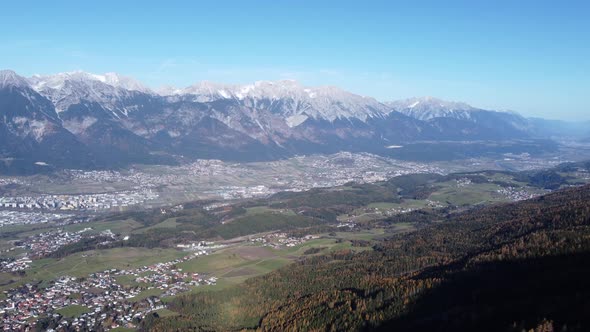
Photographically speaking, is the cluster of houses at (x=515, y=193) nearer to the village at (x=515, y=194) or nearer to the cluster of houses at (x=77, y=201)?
the village at (x=515, y=194)

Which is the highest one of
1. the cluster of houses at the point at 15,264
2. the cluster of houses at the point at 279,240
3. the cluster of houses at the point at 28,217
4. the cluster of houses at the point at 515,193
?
the cluster of houses at the point at 515,193

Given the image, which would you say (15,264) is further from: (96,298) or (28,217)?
(28,217)

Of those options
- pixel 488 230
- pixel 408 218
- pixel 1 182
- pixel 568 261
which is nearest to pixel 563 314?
pixel 568 261

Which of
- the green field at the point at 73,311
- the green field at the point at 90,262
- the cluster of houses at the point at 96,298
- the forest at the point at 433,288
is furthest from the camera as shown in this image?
the green field at the point at 90,262

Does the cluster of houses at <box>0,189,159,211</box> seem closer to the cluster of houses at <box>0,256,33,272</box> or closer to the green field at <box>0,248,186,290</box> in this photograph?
the green field at <box>0,248,186,290</box>

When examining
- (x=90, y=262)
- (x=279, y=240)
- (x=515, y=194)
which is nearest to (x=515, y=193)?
(x=515, y=194)

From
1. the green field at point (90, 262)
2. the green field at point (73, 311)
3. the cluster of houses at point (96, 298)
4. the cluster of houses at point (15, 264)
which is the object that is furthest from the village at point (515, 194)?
the cluster of houses at point (15, 264)

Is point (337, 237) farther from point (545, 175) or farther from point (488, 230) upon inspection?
point (545, 175)

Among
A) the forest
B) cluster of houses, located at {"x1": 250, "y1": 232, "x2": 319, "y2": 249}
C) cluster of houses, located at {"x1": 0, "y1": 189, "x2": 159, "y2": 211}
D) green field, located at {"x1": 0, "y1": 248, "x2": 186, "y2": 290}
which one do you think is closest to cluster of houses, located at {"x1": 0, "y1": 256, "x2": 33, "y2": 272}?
green field, located at {"x1": 0, "y1": 248, "x2": 186, "y2": 290}

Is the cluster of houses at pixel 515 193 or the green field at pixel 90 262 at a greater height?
the cluster of houses at pixel 515 193
